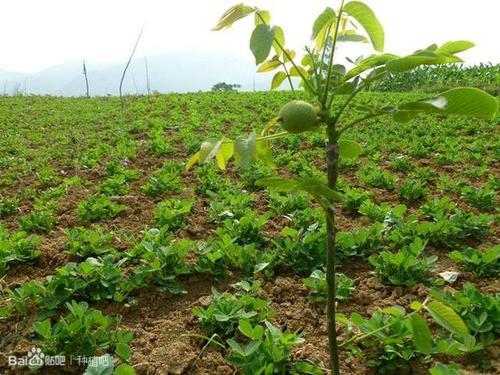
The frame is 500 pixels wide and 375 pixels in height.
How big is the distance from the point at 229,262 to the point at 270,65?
5.17 feet

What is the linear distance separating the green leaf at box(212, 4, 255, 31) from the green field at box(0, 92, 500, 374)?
22.2 inches

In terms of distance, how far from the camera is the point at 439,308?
104 cm

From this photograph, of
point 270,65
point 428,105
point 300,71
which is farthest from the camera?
point 270,65

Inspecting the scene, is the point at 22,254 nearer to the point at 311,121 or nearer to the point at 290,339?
the point at 290,339

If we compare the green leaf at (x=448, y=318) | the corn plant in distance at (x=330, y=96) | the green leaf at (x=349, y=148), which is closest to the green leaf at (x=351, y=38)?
the corn plant in distance at (x=330, y=96)

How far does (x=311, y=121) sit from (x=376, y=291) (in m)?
1.64

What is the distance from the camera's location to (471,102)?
998mm

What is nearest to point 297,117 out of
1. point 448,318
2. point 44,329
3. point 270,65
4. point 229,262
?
point 270,65

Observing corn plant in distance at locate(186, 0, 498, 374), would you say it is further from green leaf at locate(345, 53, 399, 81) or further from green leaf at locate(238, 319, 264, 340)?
green leaf at locate(238, 319, 264, 340)

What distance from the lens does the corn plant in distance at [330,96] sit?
100 cm

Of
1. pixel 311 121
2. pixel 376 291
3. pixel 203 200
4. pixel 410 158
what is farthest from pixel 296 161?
pixel 311 121

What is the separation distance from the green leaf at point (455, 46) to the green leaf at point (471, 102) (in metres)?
0.13

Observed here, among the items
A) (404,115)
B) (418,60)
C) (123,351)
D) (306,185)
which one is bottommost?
(123,351)

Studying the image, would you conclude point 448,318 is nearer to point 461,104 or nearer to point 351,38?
point 461,104
